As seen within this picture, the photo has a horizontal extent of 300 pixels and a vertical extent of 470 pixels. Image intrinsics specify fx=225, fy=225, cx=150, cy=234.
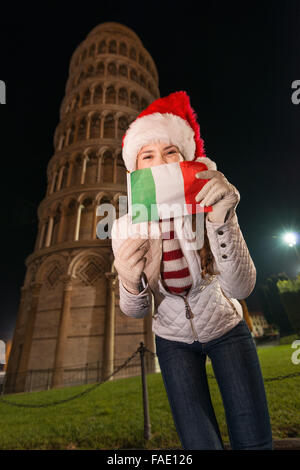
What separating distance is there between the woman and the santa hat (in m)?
0.18

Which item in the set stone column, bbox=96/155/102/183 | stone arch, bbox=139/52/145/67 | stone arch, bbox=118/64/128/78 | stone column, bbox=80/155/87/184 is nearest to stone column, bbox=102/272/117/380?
stone column, bbox=96/155/102/183

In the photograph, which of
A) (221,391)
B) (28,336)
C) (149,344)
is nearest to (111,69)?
(28,336)

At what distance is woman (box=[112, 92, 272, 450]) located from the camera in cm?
125

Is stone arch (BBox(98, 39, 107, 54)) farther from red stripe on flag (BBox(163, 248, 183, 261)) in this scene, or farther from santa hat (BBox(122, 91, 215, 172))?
red stripe on flag (BBox(163, 248, 183, 261))

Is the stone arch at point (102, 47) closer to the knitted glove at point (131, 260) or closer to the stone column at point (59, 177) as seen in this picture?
the stone column at point (59, 177)

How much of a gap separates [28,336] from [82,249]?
A: 5473 mm

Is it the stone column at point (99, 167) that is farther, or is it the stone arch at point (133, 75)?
the stone arch at point (133, 75)

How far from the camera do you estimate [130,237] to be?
4.51 feet

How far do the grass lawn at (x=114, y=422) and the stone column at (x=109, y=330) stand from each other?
521cm

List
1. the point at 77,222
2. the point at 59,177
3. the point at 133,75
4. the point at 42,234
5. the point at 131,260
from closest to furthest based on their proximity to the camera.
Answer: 1. the point at 131,260
2. the point at 77,222
3. the point at 42,234
4. the point at 59,177
5. the point at 133,75

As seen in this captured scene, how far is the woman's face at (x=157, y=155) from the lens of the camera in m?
1.69

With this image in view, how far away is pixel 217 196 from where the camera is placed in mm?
1244

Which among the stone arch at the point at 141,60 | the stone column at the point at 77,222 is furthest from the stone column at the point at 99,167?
the stone arch at the point at 141,60

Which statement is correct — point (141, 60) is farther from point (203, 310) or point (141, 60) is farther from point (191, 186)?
point (203, 310)
